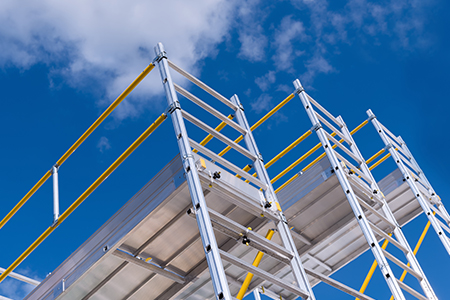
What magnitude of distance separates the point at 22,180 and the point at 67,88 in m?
13.0

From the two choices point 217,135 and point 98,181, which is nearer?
point 217,135

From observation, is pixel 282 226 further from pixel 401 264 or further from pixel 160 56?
pixel 160 56

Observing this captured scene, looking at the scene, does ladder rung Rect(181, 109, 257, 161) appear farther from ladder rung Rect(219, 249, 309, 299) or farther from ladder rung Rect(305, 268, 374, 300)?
ladder rung Rect(219, 249, 309, 299)

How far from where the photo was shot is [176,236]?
6043 mm

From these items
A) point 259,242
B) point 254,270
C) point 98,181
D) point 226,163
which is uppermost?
point 98,181

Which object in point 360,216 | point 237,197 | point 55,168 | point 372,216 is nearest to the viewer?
point 237,197

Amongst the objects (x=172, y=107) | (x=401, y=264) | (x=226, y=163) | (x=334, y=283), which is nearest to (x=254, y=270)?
(x=226, y=163)

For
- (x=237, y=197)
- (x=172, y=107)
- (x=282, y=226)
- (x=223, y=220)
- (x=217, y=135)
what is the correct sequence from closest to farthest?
(x=223, y=220) < (x=237, y=197) < (x=282, y=226) < (x=172, y=107) < (x=217, y=135)

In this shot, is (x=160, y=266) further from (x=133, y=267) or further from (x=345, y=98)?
(x=345, y=98)

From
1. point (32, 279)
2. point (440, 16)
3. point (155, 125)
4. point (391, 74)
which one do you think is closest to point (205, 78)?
point (391, 74)

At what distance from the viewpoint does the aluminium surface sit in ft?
18.0

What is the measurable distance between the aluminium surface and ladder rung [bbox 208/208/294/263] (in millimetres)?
138

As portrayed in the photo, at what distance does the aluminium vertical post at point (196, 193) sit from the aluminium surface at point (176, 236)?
0.63 ft

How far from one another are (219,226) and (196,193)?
417mm
